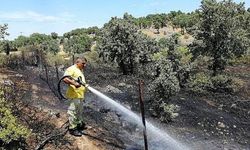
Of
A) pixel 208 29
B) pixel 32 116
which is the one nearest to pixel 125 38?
pixel 208 29

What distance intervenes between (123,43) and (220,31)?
11.6 meters

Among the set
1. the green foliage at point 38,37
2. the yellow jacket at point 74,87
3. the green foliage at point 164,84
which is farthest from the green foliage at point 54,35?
the yellow jacket at point 74,87

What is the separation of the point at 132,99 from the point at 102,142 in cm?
1805

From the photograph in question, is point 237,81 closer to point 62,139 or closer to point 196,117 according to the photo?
point 196,117

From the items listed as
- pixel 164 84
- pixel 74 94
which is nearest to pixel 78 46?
pixel 164 84

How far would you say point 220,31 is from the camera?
4362 cm

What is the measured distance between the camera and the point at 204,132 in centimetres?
2423

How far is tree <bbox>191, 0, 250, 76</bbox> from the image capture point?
143 feet

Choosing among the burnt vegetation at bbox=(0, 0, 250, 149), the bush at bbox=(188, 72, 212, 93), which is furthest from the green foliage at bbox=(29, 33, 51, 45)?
the bush at bbox=(188, 72, 212, 93)

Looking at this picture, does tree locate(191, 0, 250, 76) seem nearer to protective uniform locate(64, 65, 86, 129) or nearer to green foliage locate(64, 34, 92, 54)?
protective uniform locate(64, 65, 86, 129)

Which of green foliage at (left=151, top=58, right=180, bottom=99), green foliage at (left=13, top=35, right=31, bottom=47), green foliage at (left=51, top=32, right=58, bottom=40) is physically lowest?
green foliage at (left=13, top=35, right=31, bottom=47)

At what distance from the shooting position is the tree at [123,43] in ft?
155

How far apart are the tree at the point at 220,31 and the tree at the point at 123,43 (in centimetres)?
740

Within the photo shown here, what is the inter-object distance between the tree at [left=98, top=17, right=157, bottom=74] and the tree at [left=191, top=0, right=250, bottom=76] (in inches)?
291
